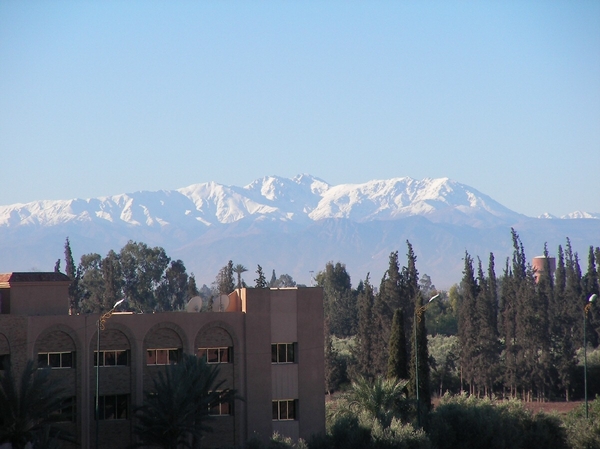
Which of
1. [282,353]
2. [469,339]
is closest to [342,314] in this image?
[469,339]

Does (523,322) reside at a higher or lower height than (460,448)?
higher

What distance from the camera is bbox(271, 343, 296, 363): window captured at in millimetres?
45000

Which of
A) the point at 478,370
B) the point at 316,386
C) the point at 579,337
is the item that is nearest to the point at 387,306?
the point at 478,370

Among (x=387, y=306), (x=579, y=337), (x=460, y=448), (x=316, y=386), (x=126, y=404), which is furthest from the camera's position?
(x=579, y=337)

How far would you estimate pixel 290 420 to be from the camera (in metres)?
44.8

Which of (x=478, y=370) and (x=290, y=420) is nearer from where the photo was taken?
(x=290, y=420)

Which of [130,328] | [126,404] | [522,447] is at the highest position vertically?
[130,328]

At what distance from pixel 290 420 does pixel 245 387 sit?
2.73 meters

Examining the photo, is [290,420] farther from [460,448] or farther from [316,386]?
[460,448]

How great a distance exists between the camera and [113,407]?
41906mm

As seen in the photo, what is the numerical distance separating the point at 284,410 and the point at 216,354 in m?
4.20

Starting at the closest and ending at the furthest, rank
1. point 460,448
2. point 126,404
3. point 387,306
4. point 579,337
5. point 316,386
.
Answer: point 126,404
point 316,386
point 460,448
point 387,306
point 579,337

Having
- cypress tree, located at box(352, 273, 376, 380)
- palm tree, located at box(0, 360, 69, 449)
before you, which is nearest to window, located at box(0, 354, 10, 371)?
palm tree, located at box(0, 360, 69, 449)

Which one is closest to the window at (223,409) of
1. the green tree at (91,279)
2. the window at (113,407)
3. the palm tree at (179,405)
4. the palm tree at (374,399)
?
the palm tree at (179,405)
